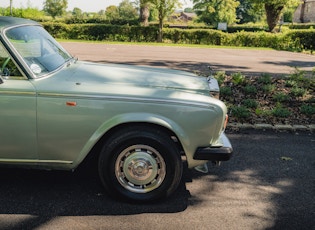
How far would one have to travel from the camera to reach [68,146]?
3488 millimetres

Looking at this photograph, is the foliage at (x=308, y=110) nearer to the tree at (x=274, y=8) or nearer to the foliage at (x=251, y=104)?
the foliage at (x=251, y=104)

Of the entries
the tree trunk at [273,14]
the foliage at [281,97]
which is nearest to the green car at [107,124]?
the foliage at [281,97]

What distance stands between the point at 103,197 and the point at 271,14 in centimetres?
3392

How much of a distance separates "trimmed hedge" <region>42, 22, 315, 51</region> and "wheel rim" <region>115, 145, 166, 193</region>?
22.1 metres

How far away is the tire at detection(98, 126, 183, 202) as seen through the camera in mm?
3443

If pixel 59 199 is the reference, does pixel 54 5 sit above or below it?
above

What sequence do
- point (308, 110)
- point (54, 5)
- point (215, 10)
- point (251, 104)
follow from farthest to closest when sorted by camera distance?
1. point (215, 10)
2. point (54, 5)
3. point (251, 104)
4. point (308, 110)

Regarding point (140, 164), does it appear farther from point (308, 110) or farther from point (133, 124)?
point (308, 110)

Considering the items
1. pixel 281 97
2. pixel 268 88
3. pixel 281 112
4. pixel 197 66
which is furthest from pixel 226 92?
pixel 197 66

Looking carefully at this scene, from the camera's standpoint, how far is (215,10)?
6644 centimetres

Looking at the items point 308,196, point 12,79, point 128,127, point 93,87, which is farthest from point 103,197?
point 308,196

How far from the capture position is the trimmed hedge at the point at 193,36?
81.2 feet

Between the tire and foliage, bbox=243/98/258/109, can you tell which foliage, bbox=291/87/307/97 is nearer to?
foliage, bbox=243/98/258/109

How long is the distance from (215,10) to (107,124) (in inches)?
2623
